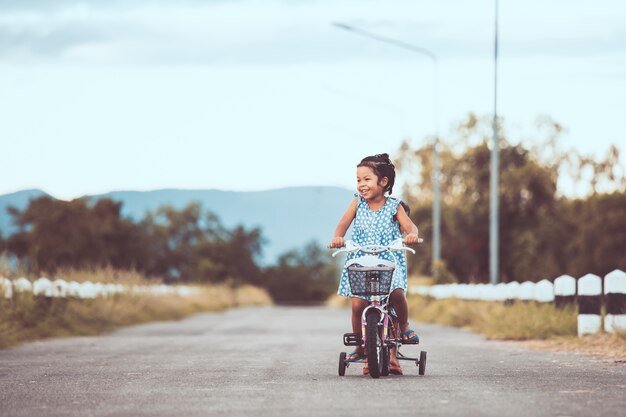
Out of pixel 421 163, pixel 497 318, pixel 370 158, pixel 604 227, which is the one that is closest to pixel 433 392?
pixel 370 158

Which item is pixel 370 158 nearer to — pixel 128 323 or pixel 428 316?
pixel 128 323

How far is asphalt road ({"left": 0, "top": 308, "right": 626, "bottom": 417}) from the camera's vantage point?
8.03 metres

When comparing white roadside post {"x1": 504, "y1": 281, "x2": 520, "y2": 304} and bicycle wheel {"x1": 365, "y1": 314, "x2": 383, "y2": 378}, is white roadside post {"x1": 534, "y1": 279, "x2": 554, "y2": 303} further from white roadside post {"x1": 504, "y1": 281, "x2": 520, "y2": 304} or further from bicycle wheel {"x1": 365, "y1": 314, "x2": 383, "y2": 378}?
bicycle wheel {"x1": 365, "y1": 314, "x2": 383, "y2": 378}

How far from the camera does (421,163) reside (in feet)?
255

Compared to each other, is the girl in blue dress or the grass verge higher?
the girl in blue dress

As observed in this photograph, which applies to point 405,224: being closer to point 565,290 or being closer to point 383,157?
point 383,157

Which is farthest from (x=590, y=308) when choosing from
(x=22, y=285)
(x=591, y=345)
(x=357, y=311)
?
(x=22, y=285)

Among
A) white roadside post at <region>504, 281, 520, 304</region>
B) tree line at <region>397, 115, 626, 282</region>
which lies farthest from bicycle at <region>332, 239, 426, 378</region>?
tree line at <region>397, 115, 626, 282</region>

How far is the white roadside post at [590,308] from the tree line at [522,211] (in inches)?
1847

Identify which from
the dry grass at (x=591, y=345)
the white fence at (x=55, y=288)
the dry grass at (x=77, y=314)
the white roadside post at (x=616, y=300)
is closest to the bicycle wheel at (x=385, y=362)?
the dry grass at (x=591, y=345)

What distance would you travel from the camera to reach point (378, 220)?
425 inches

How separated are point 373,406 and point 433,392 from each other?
1069mm

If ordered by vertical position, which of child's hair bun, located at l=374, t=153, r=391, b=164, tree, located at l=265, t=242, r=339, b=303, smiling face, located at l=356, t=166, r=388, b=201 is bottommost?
tree, located at l=265, t=242, r=339, b=303

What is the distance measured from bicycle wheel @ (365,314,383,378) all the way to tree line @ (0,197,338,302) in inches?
531
